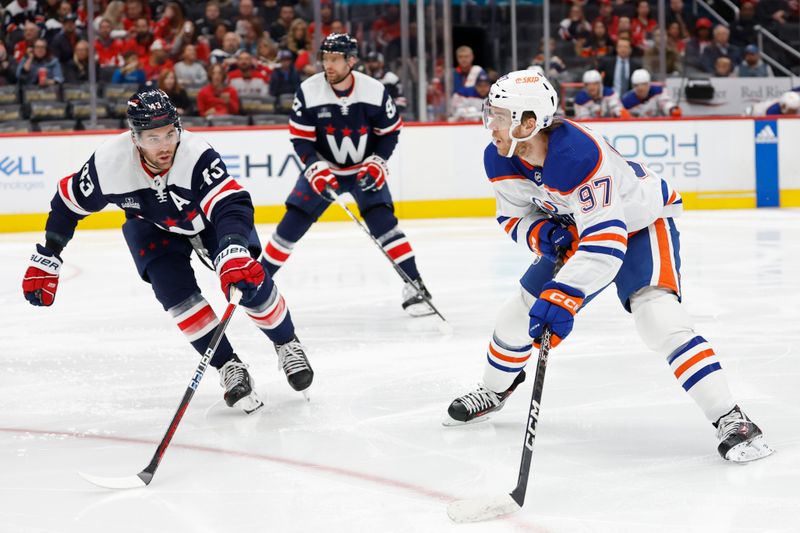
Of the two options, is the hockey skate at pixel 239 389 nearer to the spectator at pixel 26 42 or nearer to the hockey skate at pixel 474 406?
the hockey skate at pixel 474 406

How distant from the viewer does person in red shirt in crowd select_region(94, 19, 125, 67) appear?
28.8 ft

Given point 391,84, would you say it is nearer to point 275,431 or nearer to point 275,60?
point 275,60

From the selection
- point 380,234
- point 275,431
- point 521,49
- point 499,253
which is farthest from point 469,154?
point 275,431

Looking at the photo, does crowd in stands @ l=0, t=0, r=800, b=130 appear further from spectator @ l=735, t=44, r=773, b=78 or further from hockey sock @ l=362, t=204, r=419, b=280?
hockey sock @ l=362, t=204, r=419, b=280

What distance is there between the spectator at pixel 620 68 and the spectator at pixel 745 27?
5.38 ft

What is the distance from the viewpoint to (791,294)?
4973 mm

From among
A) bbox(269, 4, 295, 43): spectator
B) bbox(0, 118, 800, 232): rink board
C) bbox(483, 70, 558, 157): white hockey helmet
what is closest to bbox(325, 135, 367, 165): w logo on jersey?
bbox(483, 70, 558, 157): white hockey helmet

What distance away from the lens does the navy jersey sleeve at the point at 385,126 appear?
16.3 ft

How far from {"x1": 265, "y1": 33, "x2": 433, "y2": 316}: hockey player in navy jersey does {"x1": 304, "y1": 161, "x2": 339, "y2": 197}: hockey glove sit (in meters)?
0.01

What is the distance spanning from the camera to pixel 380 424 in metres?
2.99

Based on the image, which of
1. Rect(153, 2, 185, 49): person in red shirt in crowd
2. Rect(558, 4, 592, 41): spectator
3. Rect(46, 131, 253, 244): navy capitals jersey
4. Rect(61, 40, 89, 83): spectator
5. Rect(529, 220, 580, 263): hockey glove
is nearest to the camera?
Rect(529, 220, 580, 263): hockey glove

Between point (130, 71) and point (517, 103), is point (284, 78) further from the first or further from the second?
point (517, 103)

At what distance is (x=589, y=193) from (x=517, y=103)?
0.26 m

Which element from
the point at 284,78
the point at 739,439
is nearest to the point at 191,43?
the point at 284,78
